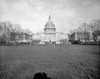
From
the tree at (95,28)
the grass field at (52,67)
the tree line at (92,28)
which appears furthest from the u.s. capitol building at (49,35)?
the grass field at (52,67)

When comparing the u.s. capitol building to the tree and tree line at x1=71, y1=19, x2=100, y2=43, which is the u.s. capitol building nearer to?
tree line at x1=71, y1=19, x2=100, y2=43

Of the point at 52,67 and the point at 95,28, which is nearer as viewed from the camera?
the point at 52,67

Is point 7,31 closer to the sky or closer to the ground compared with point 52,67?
closer to the sky

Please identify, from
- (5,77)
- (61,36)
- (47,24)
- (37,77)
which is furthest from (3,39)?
(61,36)

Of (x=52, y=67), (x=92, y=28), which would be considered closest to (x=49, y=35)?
(x=92, y=28)

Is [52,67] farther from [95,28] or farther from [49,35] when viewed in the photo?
[49,35]

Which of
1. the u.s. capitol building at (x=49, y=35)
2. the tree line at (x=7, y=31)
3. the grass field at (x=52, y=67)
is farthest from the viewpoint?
the u.s. capitol building at (x=49, y=35)

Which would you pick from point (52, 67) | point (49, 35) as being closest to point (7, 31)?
point (52, 67)

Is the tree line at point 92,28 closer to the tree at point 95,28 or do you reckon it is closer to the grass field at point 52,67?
the tree at point 95,28

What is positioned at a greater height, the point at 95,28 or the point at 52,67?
the point at 95,28

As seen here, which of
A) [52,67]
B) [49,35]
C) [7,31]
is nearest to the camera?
[52,67]

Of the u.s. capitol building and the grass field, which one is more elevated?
the u.s. capitol building

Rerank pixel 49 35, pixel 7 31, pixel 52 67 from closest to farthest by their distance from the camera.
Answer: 1. pixel 52 67
2. pixel 7 31
3. pixel 49 35

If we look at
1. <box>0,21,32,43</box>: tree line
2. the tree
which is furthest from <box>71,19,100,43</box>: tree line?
<box>0,21,32,43</box>: tree line
